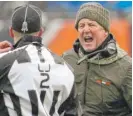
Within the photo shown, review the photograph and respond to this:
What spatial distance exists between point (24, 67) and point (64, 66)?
0.29 metres

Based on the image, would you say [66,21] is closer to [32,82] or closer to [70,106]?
[70,106]

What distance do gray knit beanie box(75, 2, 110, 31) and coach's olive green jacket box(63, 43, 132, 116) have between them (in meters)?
0.31

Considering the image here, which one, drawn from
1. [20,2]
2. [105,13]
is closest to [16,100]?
[105,13]

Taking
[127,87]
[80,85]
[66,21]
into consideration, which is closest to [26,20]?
[80,85]

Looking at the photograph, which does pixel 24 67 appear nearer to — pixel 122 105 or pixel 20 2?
pixel 122 105

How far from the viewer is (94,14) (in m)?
4.54

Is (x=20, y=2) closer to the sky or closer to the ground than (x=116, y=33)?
closer to the sky

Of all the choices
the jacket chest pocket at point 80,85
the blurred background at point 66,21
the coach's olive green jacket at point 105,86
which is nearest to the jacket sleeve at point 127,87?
the coach's olive green jacket at point 105,86

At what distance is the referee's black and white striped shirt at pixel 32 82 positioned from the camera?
3.31 m

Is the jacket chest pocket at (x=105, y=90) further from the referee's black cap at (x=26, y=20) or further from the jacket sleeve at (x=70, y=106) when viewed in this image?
the referee's black cap at (x=26, y=20)

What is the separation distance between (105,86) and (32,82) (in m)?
1.16

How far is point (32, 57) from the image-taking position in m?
3.39

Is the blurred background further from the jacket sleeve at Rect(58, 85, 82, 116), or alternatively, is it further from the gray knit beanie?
the jacket sleeve at Rect(58, 85, 82, 116)

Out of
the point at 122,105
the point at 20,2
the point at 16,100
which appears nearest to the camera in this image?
the point at 16,100
